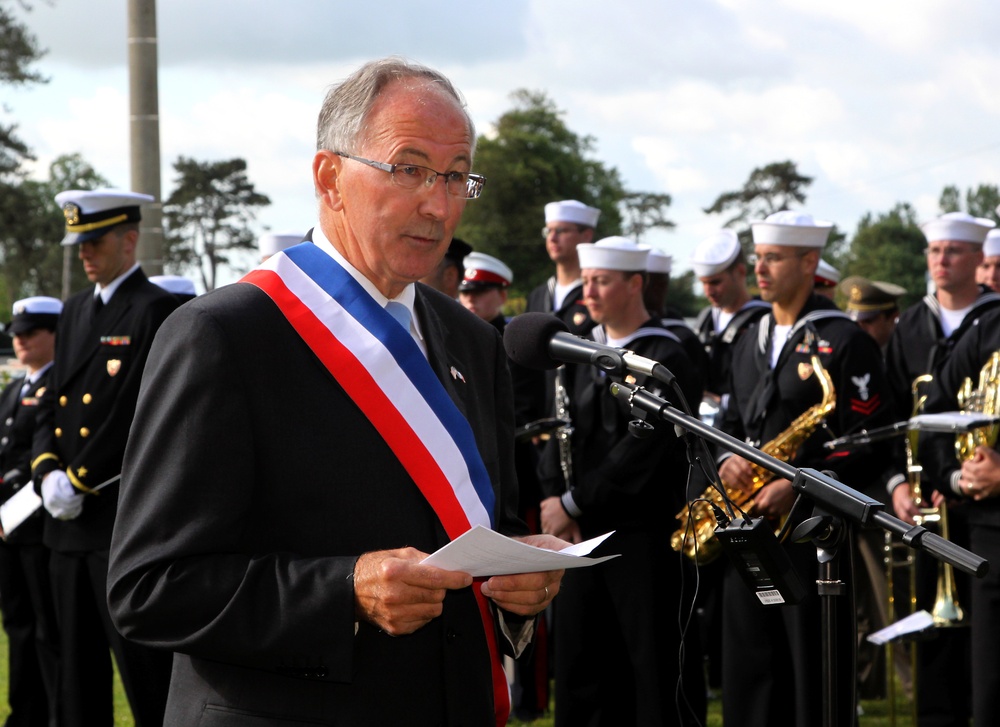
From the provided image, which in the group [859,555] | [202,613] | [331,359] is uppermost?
[331,359]

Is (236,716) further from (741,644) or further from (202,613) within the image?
(741,644)

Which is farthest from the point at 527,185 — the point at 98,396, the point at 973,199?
the point at 98,396

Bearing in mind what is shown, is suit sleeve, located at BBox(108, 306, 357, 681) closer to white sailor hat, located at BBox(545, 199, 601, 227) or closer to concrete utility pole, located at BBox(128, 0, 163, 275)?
white sailor hat, located at BBox(545, 199, 601, 227)

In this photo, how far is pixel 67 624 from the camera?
6.36 meters

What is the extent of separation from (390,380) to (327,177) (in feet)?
1.62

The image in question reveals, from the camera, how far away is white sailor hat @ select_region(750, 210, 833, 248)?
20.9ft

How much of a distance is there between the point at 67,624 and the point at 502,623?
429 cm

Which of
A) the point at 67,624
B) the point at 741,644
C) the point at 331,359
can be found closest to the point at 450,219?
the point at 331,359

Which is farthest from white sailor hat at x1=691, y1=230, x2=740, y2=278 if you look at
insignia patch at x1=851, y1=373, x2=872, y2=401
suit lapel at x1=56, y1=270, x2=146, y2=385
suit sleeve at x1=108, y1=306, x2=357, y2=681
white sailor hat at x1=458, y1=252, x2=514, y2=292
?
suit sleeve at x1=108, y1=306, x2=357, y2=681

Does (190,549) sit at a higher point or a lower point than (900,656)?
higher

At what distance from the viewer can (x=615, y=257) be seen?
6.70 metres

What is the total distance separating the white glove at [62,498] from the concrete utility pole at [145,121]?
16.0ft

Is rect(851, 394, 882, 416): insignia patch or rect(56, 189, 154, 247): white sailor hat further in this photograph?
rect(56, 189, 154, 247): white sailor hat

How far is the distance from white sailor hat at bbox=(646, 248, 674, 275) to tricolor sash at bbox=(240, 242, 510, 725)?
20.5 ft
